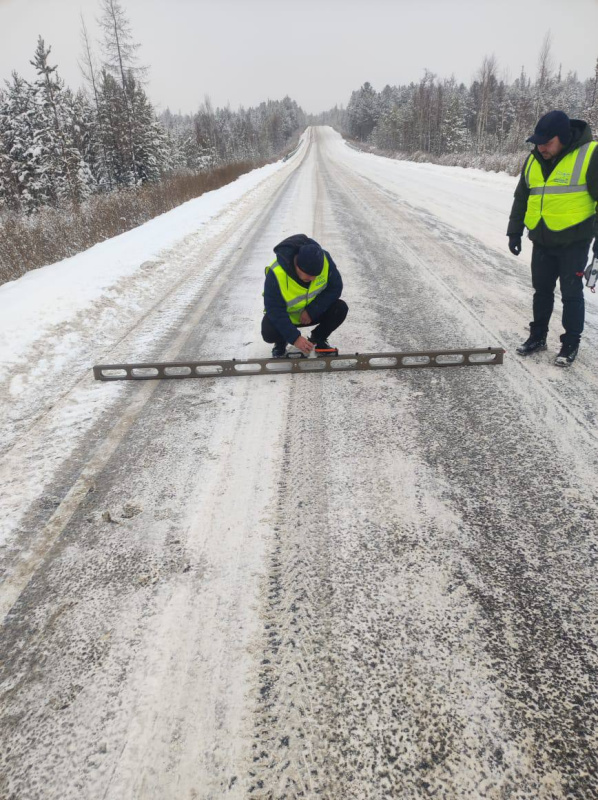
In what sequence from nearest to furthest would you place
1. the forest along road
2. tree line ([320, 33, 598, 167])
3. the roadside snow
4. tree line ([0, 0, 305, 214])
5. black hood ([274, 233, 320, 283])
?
1. the forest along road
2. black hood ([274, 233, 320, 283])
3. the roadside snow
4. tree line ([0, 0, 305, 214])
5. tree line ([320, 33, 598, 167])

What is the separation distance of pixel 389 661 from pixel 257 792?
1.89 feet

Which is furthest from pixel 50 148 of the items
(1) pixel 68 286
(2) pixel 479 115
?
(2) pixel 479 115

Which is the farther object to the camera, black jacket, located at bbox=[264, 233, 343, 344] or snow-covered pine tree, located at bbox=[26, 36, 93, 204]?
snow-covered pine tree, located at bbox=[26, 36, 93, 204]

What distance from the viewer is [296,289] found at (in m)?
3.61

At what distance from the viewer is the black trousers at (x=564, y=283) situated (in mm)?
3605

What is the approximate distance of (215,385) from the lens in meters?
3.68

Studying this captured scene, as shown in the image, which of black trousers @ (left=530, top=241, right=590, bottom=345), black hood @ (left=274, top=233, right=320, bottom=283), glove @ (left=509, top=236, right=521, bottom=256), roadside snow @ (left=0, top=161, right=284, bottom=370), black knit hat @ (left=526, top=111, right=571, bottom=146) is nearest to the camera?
black knit hat @ (left=526, top=111, right=571, bottom=146)

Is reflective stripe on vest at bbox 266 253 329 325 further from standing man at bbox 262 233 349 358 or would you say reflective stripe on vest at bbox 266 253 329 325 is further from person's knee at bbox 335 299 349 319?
person's knee at bbox 335 299 349 319

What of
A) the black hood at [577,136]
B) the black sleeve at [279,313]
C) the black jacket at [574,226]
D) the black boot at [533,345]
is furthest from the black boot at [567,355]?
the black sleeve at [279,313]

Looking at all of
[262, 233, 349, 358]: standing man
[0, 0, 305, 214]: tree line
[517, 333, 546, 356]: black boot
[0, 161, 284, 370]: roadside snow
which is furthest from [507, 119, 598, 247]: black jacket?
[0, 0, 305, 214]: tree line

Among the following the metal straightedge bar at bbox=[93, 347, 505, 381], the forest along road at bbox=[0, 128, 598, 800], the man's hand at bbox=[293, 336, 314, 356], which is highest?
the man's hand at bbox=[293, 336, 314, 356]

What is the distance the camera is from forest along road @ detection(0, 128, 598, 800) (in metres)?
1.40

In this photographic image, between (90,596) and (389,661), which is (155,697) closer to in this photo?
(90,596)

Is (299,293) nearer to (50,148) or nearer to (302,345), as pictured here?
(302,345)
